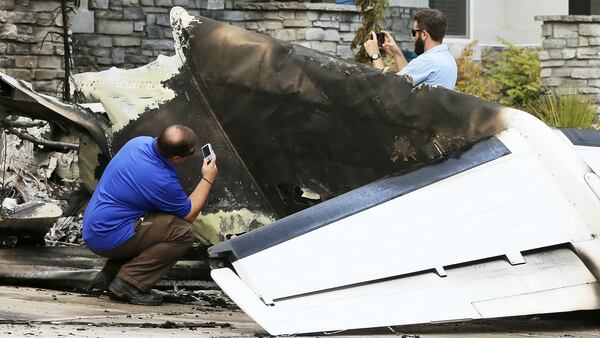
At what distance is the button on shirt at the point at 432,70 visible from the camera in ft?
29.1

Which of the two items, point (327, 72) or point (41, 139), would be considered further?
point (41, 139)

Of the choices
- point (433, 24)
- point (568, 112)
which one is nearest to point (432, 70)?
point (433, 24)

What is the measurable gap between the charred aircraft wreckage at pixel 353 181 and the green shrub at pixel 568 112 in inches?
328

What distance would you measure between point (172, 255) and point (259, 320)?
165 cm

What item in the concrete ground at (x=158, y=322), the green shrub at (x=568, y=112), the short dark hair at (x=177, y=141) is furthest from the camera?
the green shrub at (x=568, y=112)

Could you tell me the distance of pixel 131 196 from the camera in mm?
8281

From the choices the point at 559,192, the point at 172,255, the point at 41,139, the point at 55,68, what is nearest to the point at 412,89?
the point at 559,192

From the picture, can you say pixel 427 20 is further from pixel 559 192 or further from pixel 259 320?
pixel 259 320

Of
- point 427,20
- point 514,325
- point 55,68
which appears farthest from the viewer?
point 55,68

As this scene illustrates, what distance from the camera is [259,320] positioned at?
22.5 feet

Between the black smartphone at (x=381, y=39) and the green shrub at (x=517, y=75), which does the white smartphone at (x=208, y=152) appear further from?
the green shrub at (x=517, y=75)

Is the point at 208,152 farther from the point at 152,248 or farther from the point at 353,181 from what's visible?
the point at 353,181

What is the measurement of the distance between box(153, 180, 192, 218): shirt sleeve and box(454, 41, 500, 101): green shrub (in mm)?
10227

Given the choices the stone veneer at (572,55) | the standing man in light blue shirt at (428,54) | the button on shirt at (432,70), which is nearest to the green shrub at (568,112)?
the stone veneer at (572,55)
